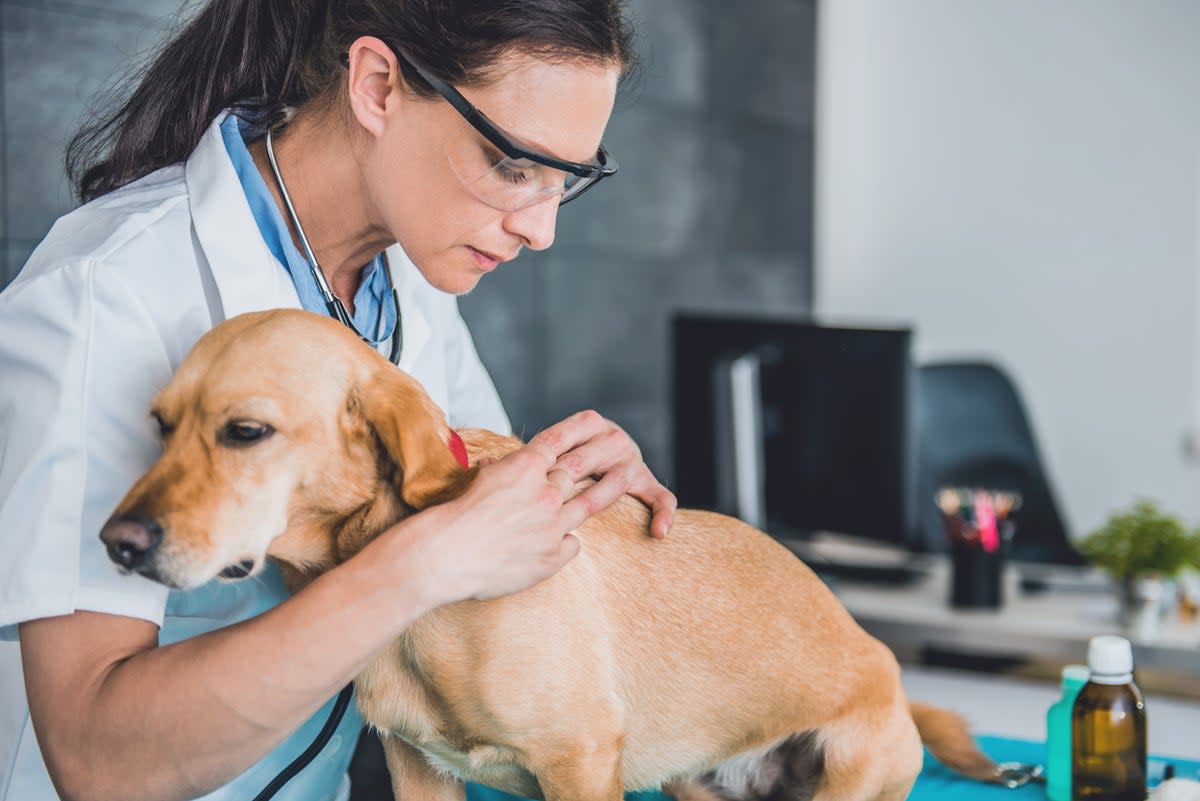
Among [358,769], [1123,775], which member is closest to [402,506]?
[1123,775]

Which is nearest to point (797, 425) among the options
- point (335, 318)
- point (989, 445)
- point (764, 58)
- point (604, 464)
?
point (989, 445)

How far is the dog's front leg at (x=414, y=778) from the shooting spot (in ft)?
3.75

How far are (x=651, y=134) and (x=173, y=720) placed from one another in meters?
3.21

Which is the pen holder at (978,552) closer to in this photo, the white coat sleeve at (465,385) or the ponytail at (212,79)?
the white coat sleeve at (465,385)

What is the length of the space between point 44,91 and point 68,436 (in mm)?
1613

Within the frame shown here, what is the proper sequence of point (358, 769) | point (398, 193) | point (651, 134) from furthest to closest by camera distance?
point (651, 134)
point (358, 769)
point (398, 193)

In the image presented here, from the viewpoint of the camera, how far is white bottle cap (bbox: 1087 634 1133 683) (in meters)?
1.22

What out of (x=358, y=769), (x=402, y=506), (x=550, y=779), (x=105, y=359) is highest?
(x=105, y=359)

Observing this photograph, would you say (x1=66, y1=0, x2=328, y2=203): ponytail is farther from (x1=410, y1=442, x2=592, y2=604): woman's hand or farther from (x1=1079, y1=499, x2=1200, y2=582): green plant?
(x1=1079, y1=499, x2=1200, y2=582): green plant

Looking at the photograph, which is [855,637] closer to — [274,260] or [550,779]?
[550,779]

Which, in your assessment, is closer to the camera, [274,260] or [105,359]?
[105,359]

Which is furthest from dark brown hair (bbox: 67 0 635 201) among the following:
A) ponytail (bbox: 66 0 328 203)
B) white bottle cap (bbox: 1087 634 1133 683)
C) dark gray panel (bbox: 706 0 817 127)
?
dark gray panel (bbox: 706 0 817 127)

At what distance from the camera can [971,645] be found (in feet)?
7.38

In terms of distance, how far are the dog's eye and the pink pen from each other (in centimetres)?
176
